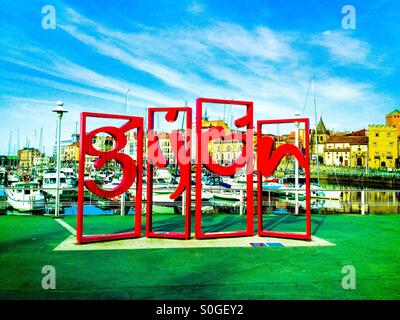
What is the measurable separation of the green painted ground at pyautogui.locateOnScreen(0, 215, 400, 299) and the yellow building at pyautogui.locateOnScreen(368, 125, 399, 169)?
127 metres

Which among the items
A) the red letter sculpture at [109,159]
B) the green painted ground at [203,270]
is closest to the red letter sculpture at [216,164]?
the green painted ground at [203,270]

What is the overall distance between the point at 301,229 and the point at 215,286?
661 cm

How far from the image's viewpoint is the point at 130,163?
9.87 metres

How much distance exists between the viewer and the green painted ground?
5.59m

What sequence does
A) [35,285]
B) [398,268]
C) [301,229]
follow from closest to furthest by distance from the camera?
[35,285] < [398,268] < [301,229]

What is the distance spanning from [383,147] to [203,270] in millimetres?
132889

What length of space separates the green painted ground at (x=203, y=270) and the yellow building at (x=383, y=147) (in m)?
127

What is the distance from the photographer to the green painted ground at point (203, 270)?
5594 mm

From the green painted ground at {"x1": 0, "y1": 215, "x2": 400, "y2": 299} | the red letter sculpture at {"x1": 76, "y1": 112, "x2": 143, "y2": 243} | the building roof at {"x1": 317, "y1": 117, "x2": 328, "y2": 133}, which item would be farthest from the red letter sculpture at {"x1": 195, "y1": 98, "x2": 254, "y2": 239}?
the building roof at {"x1": 317, "y1": 117, "x2": 328, "y2": 133}

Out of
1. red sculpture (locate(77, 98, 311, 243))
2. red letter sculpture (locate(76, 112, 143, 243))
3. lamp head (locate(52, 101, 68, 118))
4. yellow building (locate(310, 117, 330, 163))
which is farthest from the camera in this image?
yellow building (locate(310, 117, 330, 163))

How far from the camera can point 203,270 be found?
6.90 meters

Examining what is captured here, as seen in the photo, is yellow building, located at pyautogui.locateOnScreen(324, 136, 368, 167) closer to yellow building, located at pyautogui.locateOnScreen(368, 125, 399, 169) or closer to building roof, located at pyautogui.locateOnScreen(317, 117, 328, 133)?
yellow building, located at pyautogui.locateOnScreen(368, 125, 399, 169)
